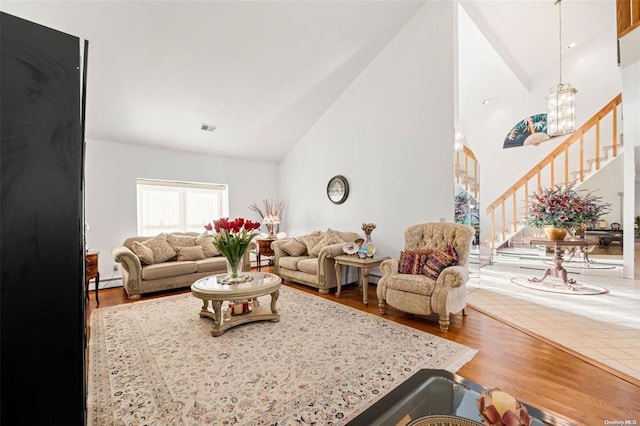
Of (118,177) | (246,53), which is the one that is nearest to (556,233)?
(246,53)

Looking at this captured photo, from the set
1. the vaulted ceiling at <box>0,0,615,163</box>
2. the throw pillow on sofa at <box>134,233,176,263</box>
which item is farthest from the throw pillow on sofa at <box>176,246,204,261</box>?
the vaulted ceiling at <box>0,0,615,163</box>

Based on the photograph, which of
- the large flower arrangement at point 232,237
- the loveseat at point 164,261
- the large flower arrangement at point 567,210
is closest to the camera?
the large flower arrangement at point 232,237

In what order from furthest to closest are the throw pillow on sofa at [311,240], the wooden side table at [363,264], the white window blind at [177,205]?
1. the white window blind at [177,205]
2. the throw pillow on sofa at [311,240]
3. the wooden side table at [363,264]

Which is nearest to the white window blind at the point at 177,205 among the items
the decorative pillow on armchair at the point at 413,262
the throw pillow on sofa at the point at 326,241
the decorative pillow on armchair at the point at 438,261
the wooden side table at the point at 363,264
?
the throw pillow on sofa at the point at 326,241

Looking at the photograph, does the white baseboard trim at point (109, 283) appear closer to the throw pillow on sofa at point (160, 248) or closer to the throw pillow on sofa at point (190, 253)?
the throw pillow on sofa at point (160, 248)

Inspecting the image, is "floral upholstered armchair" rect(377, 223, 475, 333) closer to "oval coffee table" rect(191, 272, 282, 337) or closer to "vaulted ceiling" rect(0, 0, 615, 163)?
"oval coffee table" rect(191, 272, 282, 337)

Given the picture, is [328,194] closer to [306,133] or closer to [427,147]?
[306,133]

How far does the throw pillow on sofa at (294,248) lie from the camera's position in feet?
16.1

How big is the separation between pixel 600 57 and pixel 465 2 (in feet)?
14.0

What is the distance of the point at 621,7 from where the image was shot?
6.32ft

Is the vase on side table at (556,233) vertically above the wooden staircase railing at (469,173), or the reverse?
the wooden staircase railing at (469,173)

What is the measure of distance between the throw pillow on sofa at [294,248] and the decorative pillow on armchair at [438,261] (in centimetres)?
236

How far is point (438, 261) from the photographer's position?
306cm

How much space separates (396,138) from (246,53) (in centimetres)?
251
